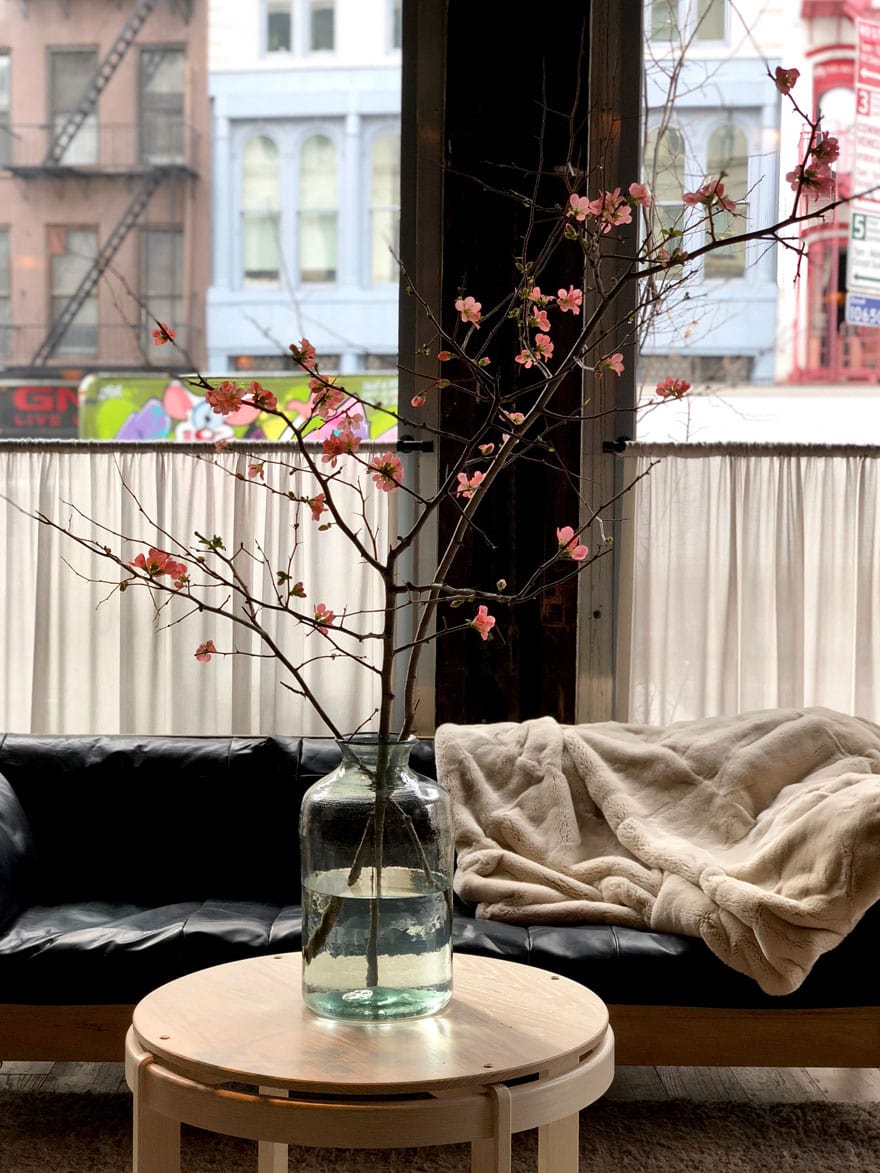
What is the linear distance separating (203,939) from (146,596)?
4.74ft

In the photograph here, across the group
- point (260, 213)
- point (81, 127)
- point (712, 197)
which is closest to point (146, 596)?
point (260, 213)

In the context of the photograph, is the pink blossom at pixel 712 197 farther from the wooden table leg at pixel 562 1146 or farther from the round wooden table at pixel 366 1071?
the wooden table leg at pixel 562 1146

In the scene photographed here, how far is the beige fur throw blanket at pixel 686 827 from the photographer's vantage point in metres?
2.56

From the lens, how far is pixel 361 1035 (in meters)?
1.66

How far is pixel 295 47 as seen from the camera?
4.09 m

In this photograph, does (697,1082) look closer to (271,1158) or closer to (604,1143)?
(604,1143)

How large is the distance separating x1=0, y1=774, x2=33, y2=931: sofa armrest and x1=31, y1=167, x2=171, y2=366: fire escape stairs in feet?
5.14

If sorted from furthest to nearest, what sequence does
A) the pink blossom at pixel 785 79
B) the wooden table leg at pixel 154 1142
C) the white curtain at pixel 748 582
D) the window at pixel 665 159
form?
1. the window at pixel 665 159
2. the white curtain at pixel 748 582
3. the wooden table leg at pixel 154 1142
4. the pink blossom at pixel 785 79

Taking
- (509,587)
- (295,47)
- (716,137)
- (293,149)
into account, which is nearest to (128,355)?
(293,149)

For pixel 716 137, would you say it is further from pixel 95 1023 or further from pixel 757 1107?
pixel 95 1023

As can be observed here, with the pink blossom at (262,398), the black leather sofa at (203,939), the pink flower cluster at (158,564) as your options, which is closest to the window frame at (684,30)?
the black leather sofa at (203,939)

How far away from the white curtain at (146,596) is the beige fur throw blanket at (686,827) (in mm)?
767

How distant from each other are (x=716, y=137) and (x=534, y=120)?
0.57m

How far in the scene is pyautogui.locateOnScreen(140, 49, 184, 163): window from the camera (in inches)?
161
